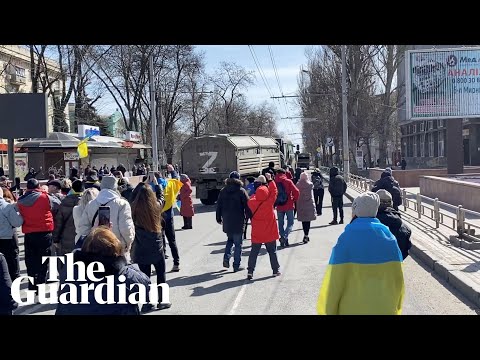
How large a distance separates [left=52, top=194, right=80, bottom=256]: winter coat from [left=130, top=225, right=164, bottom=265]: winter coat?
→ 55.2 inches

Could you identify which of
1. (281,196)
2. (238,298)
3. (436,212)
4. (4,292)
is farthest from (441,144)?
(4,292)

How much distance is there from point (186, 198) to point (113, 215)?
8212 mm

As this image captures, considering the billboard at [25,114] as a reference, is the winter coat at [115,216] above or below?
below

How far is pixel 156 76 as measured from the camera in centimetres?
4197

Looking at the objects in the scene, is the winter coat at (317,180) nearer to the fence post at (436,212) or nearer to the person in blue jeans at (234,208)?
the fence post at (436,212)

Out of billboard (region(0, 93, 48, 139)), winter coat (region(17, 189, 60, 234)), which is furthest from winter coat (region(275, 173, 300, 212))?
billboard (region(0, 93, 48, 139))

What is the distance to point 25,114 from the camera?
18422mm

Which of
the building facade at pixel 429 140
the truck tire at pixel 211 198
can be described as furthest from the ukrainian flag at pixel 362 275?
the building facade at pixel 429 140

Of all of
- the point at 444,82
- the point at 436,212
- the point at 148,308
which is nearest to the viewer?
the point at 148,308

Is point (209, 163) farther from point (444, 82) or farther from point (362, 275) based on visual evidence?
point (362, 275)

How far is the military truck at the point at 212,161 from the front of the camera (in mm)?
23141
